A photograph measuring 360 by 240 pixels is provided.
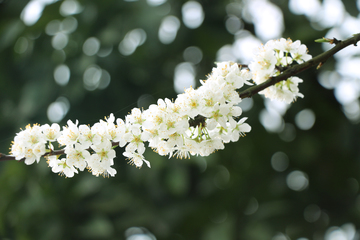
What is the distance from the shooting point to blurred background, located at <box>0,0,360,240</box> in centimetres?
306

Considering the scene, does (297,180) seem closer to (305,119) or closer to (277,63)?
(305,119)

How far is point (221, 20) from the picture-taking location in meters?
3.47

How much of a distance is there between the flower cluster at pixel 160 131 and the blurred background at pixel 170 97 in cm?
193

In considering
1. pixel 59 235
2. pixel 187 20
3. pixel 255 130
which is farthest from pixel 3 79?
pixel 255 130

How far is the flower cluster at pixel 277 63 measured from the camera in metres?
1.04

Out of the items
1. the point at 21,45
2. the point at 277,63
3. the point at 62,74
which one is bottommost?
the point at 62,74

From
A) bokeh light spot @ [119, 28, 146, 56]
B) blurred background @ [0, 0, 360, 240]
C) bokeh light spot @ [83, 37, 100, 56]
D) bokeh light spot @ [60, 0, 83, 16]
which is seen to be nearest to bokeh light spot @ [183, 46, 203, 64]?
blurred background @ [0, 0, 360, 240]

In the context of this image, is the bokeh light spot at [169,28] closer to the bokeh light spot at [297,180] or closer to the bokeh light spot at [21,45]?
the bokeh light spot at [21,45]

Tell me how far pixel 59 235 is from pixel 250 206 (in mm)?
2090

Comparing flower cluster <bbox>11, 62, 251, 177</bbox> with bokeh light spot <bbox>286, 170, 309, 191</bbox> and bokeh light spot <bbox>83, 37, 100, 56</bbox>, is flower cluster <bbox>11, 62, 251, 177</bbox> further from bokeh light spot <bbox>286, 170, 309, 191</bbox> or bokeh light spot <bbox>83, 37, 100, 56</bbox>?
bokeh light spot <bbox>286, 170, 309, 191</bbox>

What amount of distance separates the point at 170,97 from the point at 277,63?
2.13m

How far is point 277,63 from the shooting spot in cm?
108

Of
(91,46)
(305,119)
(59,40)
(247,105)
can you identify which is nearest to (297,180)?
(305,119)

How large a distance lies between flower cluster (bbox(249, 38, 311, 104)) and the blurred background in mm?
1893
